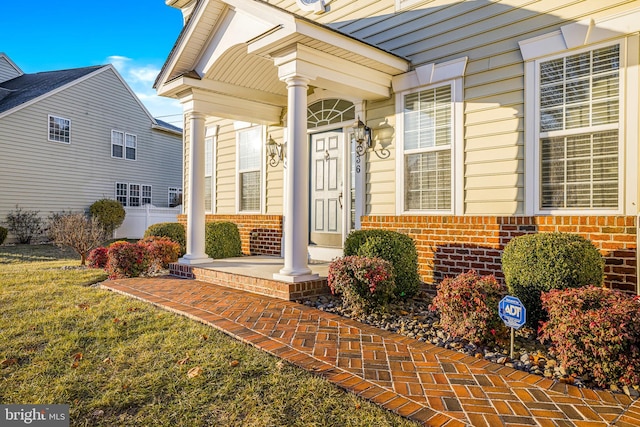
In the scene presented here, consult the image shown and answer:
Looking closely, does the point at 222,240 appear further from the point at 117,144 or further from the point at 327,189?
the point at 117,144

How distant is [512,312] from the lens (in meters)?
3.36

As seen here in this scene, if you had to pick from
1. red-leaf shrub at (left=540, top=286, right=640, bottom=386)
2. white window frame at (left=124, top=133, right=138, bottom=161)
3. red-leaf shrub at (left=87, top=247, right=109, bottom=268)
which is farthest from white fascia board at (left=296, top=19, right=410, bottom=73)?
white window frame at (left=124, top=133, right=138, bottom=161)

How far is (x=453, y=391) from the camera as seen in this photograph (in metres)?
2.81

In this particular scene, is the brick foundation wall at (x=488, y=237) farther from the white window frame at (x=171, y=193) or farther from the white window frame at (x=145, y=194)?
the white window frame at (x=171, y=193)

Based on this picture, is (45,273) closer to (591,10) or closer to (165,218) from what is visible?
(591,10)

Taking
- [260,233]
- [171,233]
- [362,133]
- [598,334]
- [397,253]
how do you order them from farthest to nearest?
[171,233]
[260,233]
[362,133]
[397,253]
[598,334]

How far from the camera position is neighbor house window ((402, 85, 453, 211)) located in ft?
19.5

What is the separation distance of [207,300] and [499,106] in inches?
179

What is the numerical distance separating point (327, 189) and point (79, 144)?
14.4 meters

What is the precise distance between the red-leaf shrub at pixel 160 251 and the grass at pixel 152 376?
2.69 m

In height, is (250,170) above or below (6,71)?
below

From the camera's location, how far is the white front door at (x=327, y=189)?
7.42 meters

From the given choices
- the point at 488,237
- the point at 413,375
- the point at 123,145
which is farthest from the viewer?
the point at 123,145

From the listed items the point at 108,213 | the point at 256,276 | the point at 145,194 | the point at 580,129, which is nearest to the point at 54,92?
the point at 108,213
